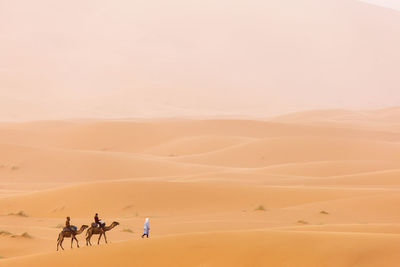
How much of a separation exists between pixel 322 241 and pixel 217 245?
55.3 inches

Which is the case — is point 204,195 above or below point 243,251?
above

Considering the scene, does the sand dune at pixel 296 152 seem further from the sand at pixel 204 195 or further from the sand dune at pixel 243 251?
the sand dune at pixel 243 251

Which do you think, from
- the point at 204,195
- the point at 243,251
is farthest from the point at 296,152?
the point at 243,251

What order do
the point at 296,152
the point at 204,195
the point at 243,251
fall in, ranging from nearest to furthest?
the point at 243,251
the point at 204,195
the point at 296,152

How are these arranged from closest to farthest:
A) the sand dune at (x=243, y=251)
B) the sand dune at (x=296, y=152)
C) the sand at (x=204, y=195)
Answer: the sand dune at (x=243, y=251) < the sand at (x=204, y=195) < the sand dune at (x=296, y=152)

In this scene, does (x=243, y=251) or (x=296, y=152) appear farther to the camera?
(x=296, y=152)

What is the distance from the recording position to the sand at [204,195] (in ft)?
35.2

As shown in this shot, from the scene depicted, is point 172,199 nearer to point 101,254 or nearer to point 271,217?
point 271,217

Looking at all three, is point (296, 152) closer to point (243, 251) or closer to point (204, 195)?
point (204, 195)

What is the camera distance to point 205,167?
32000mm

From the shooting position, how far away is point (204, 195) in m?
21.6

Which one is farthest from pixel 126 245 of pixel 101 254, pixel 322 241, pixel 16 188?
pixel 16 188

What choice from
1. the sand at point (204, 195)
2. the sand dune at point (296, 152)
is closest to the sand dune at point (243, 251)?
the sand at point (204, 195)

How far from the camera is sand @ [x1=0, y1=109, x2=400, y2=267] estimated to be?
10719mm
